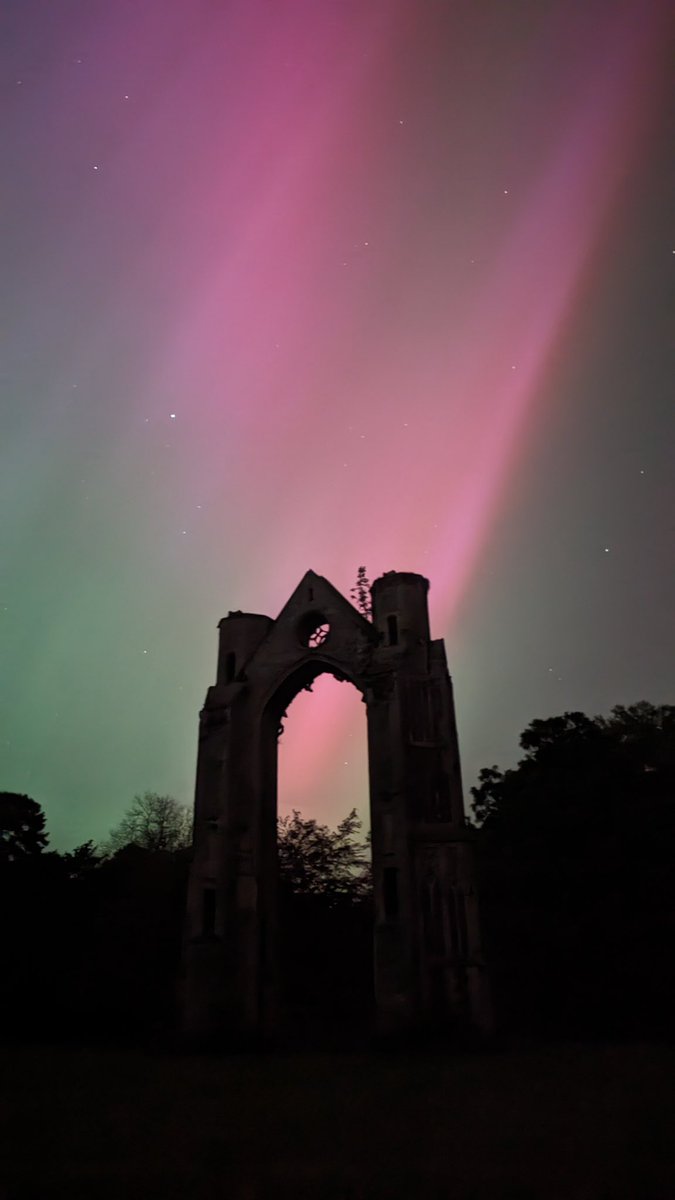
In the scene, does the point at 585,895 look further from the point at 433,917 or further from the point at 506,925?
the point at 433,917

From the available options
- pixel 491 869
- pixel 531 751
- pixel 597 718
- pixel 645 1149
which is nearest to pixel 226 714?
pixel 491 869

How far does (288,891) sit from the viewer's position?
31.4 metres

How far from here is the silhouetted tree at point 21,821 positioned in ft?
134

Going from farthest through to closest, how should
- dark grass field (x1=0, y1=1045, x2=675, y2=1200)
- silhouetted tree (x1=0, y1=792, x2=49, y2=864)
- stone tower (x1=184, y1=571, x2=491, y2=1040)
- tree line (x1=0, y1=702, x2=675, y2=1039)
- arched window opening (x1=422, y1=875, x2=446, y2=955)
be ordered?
silhouetted tree (x1=0, y1=792, x2=49, y2=864), tree line (x1=0, y1=702, x2=675, y2=1039), arched window opening (x1=422, y1=875, x2=446, y2=955), stone tower (x1=184, y1=571, x2=491, y2=1040), dark grass field (x1=0, y1=1045, x2=675, y2=1200)

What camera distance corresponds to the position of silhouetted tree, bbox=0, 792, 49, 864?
40.8 meters

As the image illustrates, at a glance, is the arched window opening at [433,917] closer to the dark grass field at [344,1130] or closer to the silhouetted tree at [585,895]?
the dark grass field at [344,1130]

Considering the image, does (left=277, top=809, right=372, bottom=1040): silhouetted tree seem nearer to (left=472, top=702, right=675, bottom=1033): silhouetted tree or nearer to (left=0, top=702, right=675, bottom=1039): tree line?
(left=0, top=702, right=675, bottom=1039): tree line

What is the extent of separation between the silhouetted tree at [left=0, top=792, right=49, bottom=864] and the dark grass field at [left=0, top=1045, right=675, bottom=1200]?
2488 cm

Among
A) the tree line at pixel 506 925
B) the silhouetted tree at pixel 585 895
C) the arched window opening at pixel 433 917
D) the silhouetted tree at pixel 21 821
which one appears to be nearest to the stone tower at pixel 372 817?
the arched window opening at pixel 433 917

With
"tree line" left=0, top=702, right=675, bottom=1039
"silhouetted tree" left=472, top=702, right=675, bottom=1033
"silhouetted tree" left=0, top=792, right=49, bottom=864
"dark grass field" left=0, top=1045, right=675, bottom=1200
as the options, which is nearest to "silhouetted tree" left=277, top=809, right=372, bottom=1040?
"tree line" left=0, top=702, right=675, bottom=1039

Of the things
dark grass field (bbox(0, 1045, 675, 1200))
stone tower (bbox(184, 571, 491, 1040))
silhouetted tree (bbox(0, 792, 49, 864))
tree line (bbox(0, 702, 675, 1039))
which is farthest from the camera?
silhouetted tree (bbox(0, 792, 49, 864))

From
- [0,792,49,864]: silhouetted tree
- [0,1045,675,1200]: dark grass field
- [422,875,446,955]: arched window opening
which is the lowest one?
[0,1045,675,1200]: dark grass field

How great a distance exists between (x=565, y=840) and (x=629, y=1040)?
6587 mm

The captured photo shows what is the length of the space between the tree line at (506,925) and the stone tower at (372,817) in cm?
251
